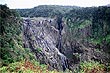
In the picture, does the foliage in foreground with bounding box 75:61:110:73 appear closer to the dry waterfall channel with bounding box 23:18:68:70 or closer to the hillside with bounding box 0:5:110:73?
the hillside with bounding box 0:5:110:73

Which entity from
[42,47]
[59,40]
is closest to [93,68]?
[42,47]

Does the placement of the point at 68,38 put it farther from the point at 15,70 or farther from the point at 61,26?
the point at 15,70

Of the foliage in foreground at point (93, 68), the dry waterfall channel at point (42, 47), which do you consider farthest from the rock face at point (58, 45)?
the foliage in foreground at point (93, 68)

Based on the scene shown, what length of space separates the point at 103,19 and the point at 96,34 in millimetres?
4242

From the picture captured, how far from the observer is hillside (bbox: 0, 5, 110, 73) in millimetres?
34781

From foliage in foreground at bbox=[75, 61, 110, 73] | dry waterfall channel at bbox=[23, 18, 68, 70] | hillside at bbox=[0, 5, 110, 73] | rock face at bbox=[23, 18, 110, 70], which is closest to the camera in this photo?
foliage in foreground at bbox=[75, 61, 110, 73]

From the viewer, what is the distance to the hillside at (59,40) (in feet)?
114

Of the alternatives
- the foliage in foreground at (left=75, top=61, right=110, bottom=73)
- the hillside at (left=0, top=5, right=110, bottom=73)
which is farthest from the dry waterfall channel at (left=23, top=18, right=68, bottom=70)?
the foliage in foreground at (left=75, top=61, right=110, bottom=73)

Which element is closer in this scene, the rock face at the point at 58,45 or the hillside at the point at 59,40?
the hillside at the point at 59,40

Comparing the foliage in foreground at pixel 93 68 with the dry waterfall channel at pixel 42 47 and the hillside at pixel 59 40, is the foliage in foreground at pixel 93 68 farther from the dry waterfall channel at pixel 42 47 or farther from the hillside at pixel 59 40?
the dry waterfall channel at pixel 42 47

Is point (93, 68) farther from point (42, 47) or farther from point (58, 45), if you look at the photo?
point (58, 45)

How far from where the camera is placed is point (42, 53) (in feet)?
147

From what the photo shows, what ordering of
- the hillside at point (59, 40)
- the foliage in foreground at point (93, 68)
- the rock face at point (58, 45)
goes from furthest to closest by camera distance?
the rock face at point (58, 45) < the hillside at point (59, 40) < the foliage in foreground at point (93, 68)

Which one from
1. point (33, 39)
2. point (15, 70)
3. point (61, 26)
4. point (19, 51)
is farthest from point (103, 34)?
point (15, 70)
